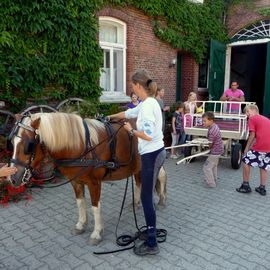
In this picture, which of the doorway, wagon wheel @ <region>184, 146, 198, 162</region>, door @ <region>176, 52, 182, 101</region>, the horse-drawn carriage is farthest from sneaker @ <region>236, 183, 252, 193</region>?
the doorway

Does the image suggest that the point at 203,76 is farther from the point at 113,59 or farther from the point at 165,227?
the point at 165,227

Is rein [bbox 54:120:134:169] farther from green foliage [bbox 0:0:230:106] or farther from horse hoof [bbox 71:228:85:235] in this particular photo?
green foliage [bbox 0:0:230:106]

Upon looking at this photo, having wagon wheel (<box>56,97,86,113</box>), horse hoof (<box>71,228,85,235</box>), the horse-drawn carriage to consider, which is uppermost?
wagon wheel (<box>56,97,86,113</box>)

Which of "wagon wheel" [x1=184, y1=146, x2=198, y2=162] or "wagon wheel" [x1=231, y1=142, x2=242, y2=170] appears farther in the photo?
"wagon wheel" [x1=184, y1=146, x2=198, y2=162]

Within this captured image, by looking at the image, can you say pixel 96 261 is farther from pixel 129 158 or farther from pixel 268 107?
pixel 268 107

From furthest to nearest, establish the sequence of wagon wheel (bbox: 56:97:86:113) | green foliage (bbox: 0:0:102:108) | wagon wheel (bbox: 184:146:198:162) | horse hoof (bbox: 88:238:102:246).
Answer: wagon wheel (bbox: 184:146:198:162)
wagon wheel (bbox: 56:97:86:113)
green foliage (bbox: 0:0:102:108)
horse hoof (bbox: 88:238:102:246)

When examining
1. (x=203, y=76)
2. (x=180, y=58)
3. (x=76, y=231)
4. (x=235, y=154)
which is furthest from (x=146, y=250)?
(x=203, y=76)

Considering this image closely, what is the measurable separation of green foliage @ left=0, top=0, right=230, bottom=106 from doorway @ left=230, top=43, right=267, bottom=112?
9511 mm

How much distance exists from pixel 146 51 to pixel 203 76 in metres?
4.22

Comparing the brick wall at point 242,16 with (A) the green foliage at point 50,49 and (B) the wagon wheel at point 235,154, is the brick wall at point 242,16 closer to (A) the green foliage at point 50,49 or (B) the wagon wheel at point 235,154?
(A) the green foliage at point 50,49

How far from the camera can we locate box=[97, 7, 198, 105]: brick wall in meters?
8.53

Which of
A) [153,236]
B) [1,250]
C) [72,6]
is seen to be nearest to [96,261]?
[153,236]

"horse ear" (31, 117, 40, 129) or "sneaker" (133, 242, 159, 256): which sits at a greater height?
"horse ear" (31, 117, 40, 129)

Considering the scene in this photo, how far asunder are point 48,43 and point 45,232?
13.7ft
